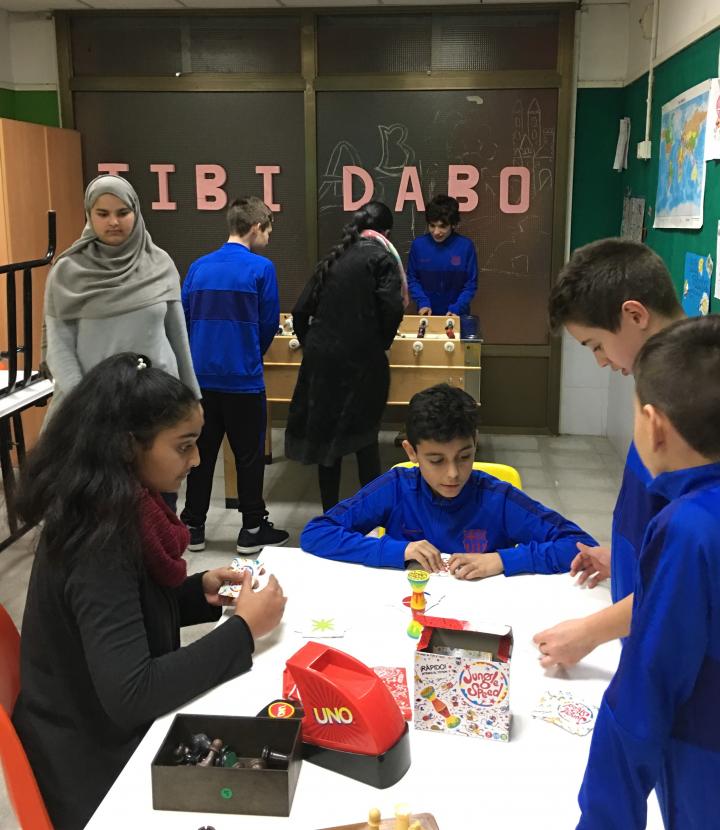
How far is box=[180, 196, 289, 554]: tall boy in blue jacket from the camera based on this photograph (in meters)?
3.41

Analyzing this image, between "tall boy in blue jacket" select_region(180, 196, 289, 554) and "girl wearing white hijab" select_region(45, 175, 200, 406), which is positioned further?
"tall boy in blue jacket" select_region(180, 196, 289, 554)

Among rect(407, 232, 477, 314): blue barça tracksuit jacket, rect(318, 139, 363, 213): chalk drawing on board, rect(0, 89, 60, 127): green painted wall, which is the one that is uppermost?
rect(0, 89, 60, 127): green painted wall

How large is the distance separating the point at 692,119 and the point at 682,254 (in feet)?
1.83

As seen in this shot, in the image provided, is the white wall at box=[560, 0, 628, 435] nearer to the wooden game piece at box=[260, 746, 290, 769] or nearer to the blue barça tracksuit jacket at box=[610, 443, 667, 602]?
the blue barça tracksuit jacket at box=[610, 443, 667, 602]

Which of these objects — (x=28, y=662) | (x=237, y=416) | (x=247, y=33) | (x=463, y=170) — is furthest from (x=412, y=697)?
(x=247, y=33)

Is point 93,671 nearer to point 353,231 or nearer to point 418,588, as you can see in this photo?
point 418,588

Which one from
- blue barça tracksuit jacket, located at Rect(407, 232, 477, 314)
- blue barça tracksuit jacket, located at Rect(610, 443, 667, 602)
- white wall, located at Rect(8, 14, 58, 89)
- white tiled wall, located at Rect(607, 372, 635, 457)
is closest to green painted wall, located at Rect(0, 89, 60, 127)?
white wall, located at Rect(8, 14, 58, 89)

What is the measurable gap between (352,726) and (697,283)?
110 inches

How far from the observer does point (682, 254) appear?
3643 millimetres

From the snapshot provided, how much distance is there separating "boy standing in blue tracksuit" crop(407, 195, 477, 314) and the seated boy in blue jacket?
9.88 feet

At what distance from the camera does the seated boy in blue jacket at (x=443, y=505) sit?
1.99 meters

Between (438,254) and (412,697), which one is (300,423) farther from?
(412,697)

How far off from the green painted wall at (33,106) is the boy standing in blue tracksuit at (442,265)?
258 cm

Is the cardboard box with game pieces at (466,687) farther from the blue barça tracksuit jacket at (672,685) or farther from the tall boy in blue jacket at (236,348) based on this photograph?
the tall boy in blue jacket at (236,348)
